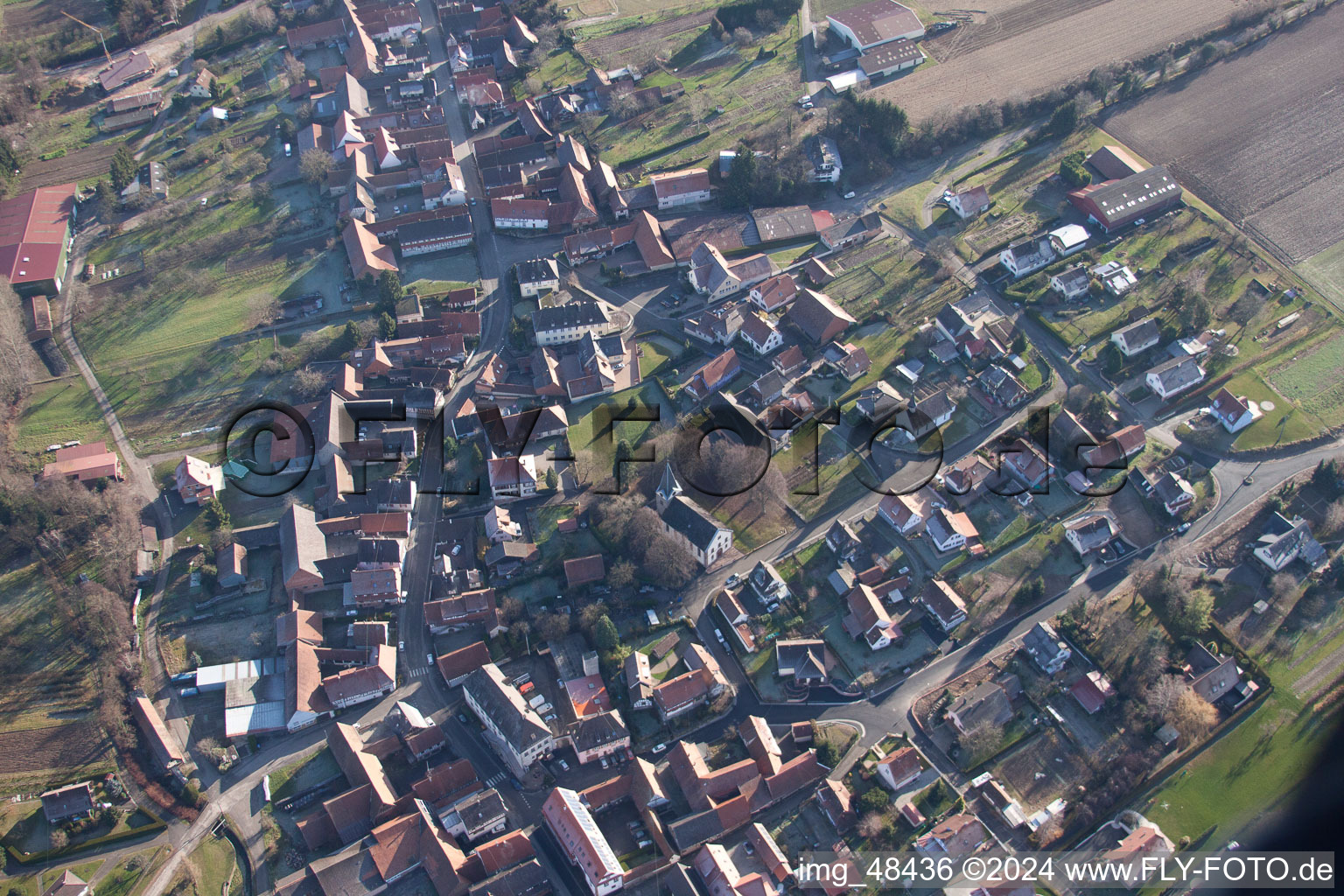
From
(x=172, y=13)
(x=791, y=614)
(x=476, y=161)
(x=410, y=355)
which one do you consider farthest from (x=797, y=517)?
(x=172, y=13)

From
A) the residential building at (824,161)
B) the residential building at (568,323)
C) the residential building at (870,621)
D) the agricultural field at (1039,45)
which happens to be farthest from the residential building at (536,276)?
the agricultural field at (1039,45)

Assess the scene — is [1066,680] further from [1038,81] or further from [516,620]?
[1038,81]

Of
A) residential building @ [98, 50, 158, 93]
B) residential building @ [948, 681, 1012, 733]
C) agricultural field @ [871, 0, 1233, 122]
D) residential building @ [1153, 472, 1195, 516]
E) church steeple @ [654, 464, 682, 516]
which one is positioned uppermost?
agricultural field @ [871, 0, 1233, 122]

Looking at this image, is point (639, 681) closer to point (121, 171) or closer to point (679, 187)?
point (679, 187)

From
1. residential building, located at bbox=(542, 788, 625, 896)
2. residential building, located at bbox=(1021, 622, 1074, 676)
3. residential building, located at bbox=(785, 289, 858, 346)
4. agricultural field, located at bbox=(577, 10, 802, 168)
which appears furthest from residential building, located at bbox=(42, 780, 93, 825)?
agricultural field, located at bbox=(577, 10, 802, 168)

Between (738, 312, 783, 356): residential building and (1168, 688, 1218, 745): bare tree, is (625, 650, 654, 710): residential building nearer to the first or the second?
(738, 312, 783, 356): residential building

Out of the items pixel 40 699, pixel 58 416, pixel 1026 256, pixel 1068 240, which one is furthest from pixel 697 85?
pixel 40 699
